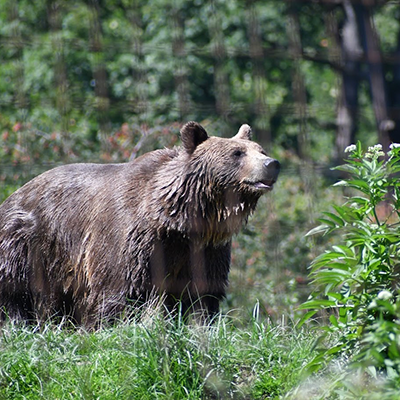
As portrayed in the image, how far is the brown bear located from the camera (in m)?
5.21

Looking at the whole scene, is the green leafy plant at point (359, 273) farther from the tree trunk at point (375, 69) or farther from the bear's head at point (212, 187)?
the tree trunk at point (375, 69)

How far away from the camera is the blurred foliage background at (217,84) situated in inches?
360

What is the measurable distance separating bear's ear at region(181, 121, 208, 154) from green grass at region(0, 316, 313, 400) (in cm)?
152

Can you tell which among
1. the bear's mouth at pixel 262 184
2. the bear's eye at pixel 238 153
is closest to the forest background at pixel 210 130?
the bear's mouth at pixel 262 184

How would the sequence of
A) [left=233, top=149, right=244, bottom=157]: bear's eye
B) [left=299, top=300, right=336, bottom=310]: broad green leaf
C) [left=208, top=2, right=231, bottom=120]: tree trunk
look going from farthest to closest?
[left=208, top=2, right=231, bottom=120]: tree trunk < [left=233, top=149, right=244, bottom=157]: bear's eye < [left=299, top=300, right=336, bottom=310]: broad green leaf

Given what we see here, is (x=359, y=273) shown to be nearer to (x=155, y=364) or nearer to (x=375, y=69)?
(x=155, y=364)

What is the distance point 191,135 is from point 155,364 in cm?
207

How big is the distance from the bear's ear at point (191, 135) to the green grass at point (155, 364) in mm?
1518

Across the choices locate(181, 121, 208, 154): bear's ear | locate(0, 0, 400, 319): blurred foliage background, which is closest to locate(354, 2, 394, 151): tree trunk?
locate(0, 0, 400, 319): blurred foliage background

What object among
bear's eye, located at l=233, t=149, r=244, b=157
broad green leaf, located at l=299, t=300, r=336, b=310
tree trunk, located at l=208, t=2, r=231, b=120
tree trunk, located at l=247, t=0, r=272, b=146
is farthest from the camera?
tree trunk, located at l=208, t=2, r=231, b=120

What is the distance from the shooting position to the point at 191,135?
18.2ft

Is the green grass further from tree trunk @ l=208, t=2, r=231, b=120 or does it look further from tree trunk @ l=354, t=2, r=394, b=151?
tree trunk @ l=354, t=2, r=394, b=151

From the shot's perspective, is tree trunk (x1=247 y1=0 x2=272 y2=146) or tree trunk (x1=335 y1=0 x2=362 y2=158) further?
tree trunk (x1=335 y1=0 x2=362 y2=158)

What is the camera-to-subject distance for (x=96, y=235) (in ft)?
17.8
